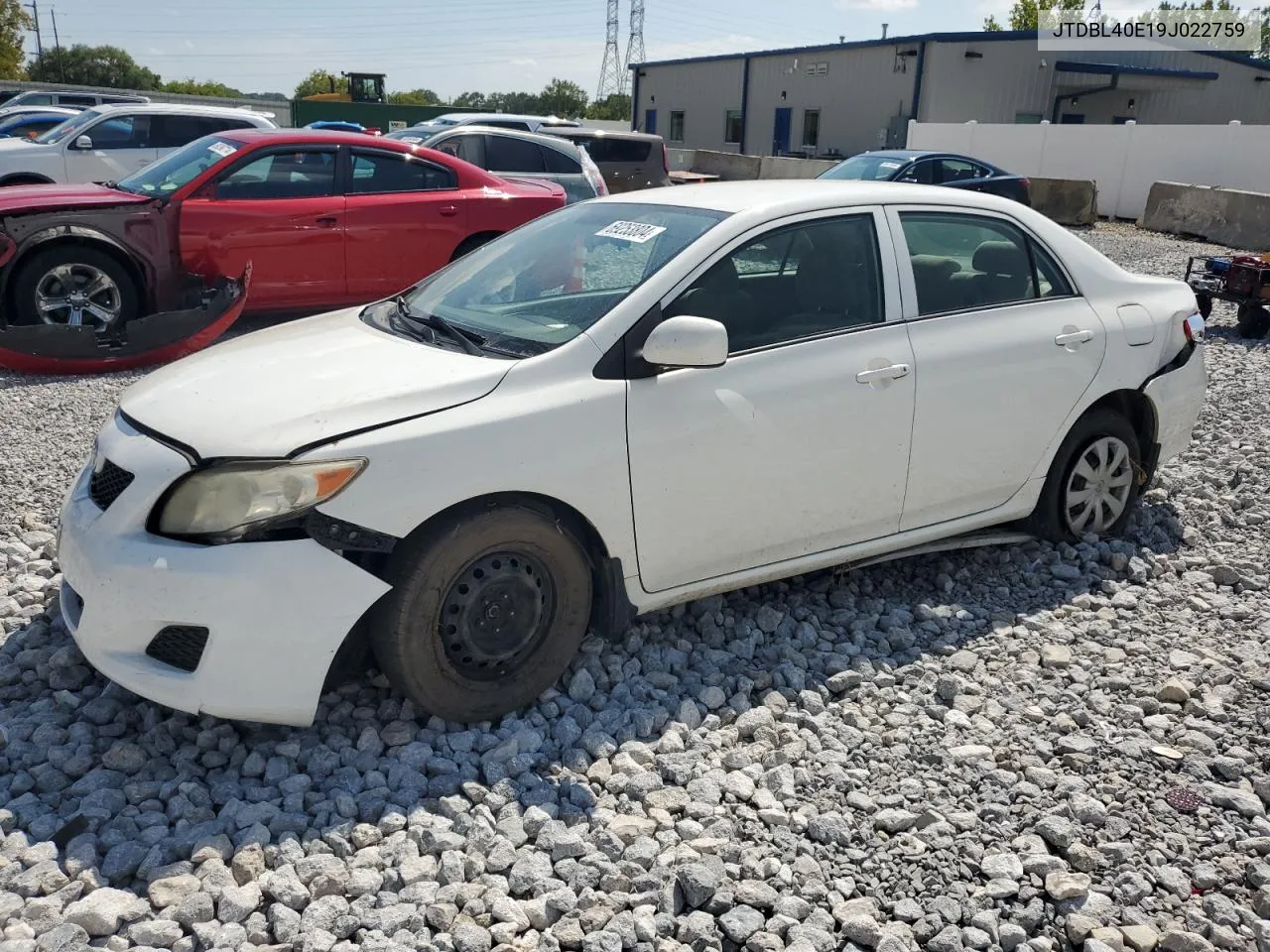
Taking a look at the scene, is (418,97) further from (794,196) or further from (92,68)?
(794,196)

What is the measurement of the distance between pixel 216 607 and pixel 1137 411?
406 cm

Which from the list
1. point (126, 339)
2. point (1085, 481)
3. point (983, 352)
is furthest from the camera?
point (126, 339)

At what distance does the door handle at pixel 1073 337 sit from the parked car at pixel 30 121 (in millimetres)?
19912

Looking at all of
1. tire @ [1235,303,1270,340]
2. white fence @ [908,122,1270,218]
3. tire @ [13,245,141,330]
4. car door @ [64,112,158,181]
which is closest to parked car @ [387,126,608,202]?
car door @ [64,112,158,181]

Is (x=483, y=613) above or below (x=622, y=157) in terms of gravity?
below

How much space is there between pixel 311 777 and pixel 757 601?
6.44ft

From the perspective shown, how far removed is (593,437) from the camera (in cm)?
349

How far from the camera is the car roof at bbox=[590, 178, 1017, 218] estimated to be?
411cm

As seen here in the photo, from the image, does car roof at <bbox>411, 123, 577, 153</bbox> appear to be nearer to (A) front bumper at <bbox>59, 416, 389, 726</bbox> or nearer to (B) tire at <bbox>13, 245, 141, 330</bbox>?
(B) tire at <bbox>13, 245, 141, 330</bbox>

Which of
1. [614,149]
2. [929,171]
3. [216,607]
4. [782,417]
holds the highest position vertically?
[614,149]

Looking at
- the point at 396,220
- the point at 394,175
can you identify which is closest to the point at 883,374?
the point at 396,220

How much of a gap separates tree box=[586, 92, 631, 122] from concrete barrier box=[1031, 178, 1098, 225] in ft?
219

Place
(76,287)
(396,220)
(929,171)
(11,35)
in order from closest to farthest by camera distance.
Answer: (76,287)
(396,220)
(929,171)
(11,35)

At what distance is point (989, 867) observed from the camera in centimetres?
298
